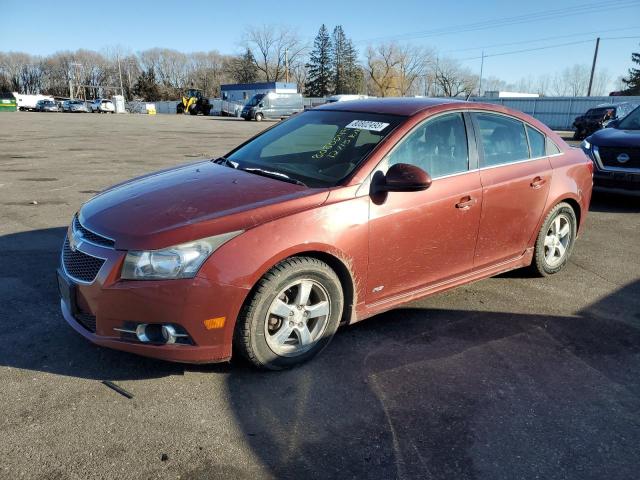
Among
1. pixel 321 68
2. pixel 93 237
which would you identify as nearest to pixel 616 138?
pixel 93 237

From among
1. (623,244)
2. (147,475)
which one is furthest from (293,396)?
(623,244)

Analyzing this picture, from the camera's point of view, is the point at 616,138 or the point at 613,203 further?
the point at 613,203

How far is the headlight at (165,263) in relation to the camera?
8.95ft

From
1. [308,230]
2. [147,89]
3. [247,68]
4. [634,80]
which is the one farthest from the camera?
[247,68]

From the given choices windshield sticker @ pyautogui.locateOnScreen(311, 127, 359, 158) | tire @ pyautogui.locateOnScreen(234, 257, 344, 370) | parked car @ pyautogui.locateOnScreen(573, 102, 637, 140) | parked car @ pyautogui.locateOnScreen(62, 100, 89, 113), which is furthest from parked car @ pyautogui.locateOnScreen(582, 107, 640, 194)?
parked car @ pyautogui.locateOnScreen(62, 100, 89, 113)

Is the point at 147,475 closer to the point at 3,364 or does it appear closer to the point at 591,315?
the point at 3,364

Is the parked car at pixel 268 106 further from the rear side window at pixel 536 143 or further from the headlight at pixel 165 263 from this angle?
the headlight at pixel 165 263

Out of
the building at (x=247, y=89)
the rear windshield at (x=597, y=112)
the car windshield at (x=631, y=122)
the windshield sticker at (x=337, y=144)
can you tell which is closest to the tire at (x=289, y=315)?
the windshield sticker at (x=337, y=144)

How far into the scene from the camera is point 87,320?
2.94 meters

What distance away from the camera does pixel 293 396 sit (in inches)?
115

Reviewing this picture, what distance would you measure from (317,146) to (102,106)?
65452mm

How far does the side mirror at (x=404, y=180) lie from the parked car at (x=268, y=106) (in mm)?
39122

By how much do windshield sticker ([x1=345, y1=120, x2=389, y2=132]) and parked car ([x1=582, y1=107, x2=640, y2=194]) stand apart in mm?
5695

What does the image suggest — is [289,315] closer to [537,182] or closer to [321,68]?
[537,182]
